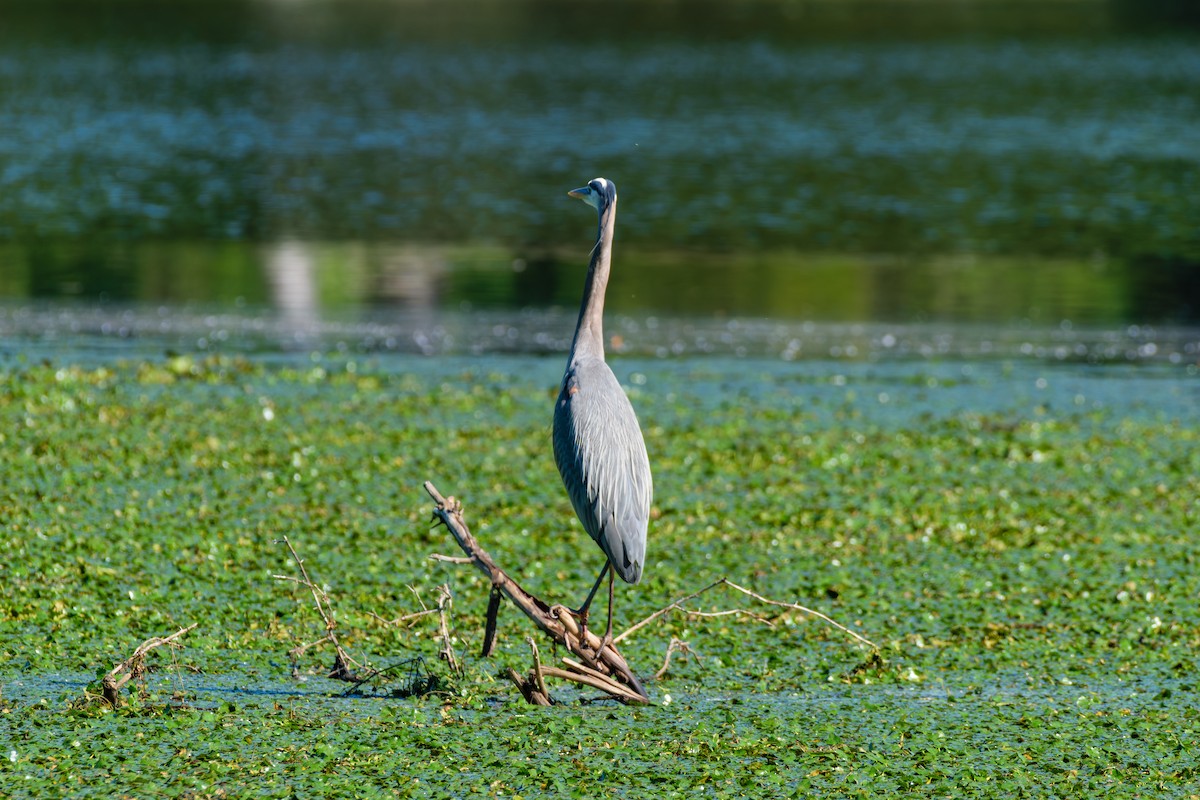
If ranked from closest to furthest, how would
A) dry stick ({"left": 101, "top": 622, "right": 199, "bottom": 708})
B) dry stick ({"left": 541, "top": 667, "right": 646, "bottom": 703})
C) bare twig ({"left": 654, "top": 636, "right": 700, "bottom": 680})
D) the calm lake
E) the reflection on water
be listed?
dry stick ({"left": 101, "top": 622, "right": 199, "bottom": 708}) < dry stick ({"left": 541, "top": 667, "right": 646, "bottom": 703}) < bare twig ({"left": 654, "top": 636, "right": 700, "bottom": 680}) < the reflection on water < the calm lake

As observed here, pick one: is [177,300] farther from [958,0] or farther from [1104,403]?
[958,0]

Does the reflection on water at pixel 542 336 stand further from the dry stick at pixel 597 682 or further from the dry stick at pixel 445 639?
the dry stick at pixel 597 682

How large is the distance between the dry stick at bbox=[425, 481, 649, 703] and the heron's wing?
346 millimetres

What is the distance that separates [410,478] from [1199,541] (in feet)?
17.3

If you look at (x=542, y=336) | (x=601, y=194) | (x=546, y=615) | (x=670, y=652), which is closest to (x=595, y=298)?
(x=601, y=194)

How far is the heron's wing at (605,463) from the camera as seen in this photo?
23.5 feet

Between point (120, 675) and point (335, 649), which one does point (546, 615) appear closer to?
point (335, 649)

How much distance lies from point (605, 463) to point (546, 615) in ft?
2.38

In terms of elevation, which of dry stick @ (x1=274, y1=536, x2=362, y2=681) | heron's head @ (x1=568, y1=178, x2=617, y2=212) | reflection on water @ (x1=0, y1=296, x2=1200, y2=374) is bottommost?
reflection on water @ (x1=0, y1=296, x2=1200, y2=374)

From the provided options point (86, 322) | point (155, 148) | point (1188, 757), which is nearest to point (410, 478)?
point (1188, 757)

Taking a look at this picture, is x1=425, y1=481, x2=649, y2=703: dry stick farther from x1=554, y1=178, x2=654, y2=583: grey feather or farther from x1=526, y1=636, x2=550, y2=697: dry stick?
x1=554, y1=178, x2=654, y2=583: grey feather

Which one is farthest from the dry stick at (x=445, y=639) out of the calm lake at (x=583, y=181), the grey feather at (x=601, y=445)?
the calm lake at (x=583, y=181)

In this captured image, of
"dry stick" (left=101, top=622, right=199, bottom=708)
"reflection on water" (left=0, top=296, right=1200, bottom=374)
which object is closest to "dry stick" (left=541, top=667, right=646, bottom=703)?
"dry stick" (left=101, top=622, right=199, bottom=708)

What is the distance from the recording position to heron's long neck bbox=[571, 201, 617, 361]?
7.34 m
